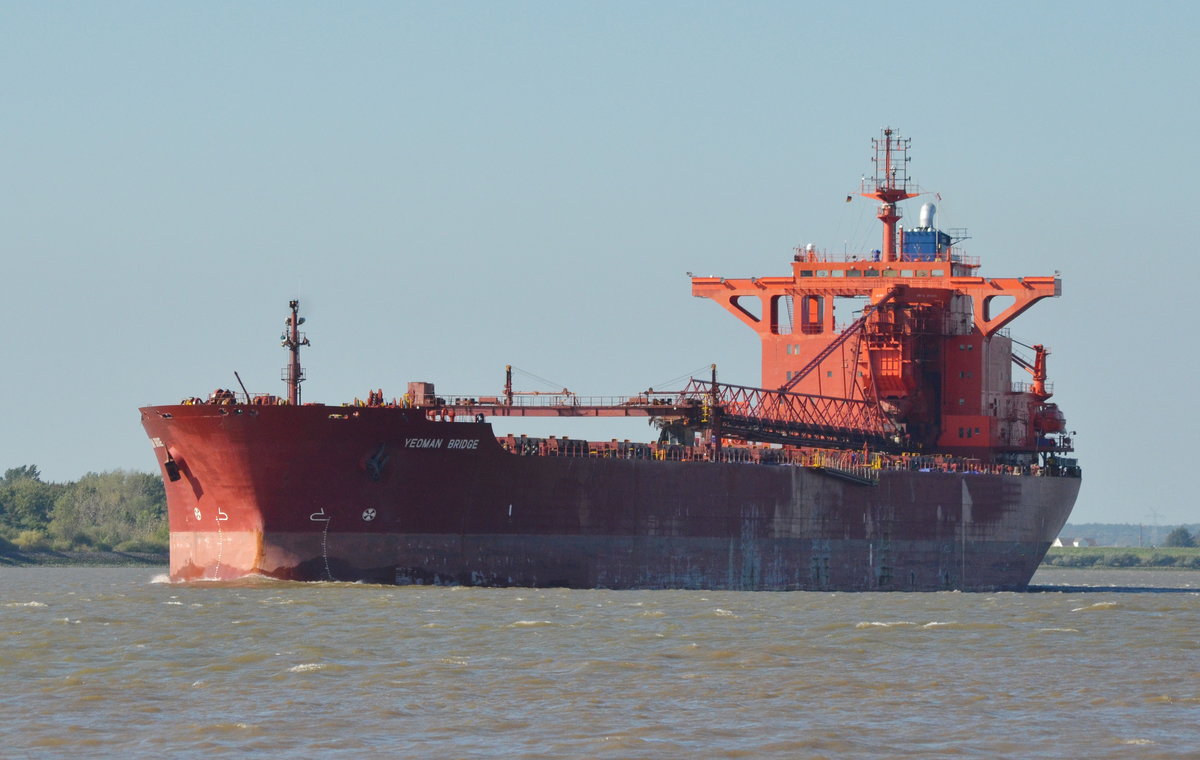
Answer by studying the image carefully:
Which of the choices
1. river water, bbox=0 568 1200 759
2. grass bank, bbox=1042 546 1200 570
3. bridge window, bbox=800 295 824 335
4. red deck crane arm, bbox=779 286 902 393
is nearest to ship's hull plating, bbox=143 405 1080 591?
river water, bbox=0 568 1200 759

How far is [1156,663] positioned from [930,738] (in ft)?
30.9

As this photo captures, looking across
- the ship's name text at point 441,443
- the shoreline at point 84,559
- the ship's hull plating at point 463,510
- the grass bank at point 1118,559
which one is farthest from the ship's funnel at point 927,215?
the grass bank at point 1118,559

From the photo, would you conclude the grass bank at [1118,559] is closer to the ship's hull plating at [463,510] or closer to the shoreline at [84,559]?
the shoreline at [84,559]

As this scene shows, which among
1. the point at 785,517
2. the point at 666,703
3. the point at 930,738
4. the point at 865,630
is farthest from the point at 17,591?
the point at 930,738

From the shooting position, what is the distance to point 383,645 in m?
32.0

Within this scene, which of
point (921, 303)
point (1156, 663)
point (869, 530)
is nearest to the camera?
point (1156, 663)

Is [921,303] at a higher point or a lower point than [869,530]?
higher

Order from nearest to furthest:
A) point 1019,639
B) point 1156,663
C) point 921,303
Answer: point 1156,663 < point 1019,639 < point 921,303

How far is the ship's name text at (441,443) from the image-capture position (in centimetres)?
4641

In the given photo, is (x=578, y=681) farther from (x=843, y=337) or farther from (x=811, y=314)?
(x=811, y=314)

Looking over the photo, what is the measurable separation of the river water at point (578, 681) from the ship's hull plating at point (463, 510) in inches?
146

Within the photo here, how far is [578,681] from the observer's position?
27812mm

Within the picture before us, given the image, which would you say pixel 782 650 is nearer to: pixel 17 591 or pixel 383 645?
pixel 383 645

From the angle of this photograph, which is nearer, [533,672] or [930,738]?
[930,738]
